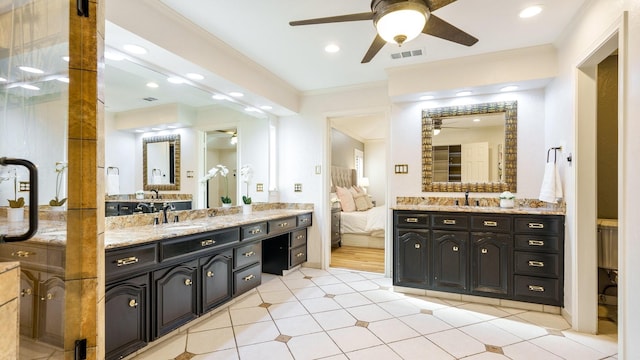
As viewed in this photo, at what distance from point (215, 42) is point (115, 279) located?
207 cm

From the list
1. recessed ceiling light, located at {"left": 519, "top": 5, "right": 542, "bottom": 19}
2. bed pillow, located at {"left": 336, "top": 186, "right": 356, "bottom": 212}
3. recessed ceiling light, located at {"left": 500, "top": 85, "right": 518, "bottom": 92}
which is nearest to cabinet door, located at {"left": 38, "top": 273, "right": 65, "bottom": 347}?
recessed ceiling light, located at {"left": 519, "top": 5, "right": 542, "bottom": 19}

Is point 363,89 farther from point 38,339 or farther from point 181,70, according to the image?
point 38,339

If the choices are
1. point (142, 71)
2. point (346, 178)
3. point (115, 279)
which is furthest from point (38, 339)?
point (346, 178)

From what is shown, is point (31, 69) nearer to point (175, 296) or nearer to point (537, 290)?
point (175, 296)

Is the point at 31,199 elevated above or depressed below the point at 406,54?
below

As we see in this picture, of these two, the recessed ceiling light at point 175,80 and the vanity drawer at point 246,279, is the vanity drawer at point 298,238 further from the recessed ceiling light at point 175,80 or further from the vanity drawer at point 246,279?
the recessed ceiling light at point 175,80

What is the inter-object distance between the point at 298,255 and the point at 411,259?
5.01 ft

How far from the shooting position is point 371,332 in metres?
Answer: 2.28

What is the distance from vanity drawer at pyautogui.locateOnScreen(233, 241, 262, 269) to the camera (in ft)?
8.93

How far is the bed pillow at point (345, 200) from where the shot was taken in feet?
18.7

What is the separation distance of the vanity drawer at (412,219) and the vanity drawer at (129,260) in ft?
7.57

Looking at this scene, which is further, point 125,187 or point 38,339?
point 125,187

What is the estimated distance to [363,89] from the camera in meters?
3.81

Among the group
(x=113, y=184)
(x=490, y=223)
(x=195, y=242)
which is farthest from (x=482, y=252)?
(x=113, y=184)
